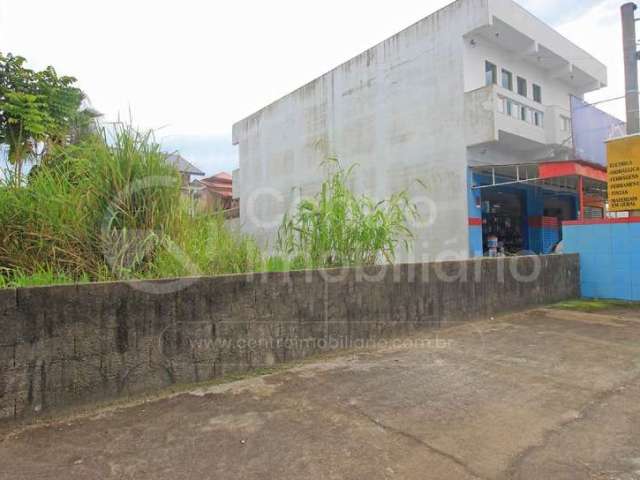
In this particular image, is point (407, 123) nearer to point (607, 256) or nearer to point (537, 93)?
point (537, 93)

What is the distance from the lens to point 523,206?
45.9 ft

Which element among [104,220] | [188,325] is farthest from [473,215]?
[104,220]

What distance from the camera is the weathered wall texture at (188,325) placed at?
2496 mm

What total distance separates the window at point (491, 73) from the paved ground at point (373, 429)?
9683mm

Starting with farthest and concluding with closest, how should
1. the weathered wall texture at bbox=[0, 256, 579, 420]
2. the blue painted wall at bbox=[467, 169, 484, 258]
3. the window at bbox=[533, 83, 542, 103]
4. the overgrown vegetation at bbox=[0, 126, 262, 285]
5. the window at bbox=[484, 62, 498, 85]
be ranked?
the window at bbox=[533, 83, 542, 103], the window at bbox=[484, 62, 498, 85], the blue painted wall at bbox=[467, 169, 484, 258], the overgrown vegetation at bbox=[0, 126, 262, 285], the weathered wall texture at bbox=[0, 256, 579, 420]

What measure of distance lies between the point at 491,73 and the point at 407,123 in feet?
8.58

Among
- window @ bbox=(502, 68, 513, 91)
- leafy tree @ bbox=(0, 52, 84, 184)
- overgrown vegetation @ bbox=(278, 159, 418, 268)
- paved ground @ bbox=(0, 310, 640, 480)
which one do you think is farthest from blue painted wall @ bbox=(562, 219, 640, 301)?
leafy tree @ bbox=(0, 52, 84, 184)

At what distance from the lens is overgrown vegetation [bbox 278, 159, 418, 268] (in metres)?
4.49

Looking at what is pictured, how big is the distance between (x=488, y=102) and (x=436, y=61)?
217 cm

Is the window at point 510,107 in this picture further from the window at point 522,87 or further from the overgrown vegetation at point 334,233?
the overgrown vegetation at point 334,233

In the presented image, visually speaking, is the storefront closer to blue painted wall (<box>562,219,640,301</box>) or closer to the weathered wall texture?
blue painted wall (<box>562,219,640,301</box>)

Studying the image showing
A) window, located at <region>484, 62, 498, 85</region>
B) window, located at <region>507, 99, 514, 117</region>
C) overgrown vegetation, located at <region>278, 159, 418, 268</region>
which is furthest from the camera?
window, located at <region>484, 62, 498, 85</region>

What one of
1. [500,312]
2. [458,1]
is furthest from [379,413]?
[458,1]

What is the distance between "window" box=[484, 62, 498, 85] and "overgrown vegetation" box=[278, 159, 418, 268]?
29.0 ft
